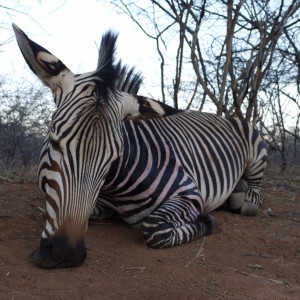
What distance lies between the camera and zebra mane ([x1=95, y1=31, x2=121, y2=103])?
2.04 m

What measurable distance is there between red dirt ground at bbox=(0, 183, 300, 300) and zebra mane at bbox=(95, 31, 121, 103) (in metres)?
0.80

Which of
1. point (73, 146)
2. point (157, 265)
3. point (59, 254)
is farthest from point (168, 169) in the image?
point (59, 254)

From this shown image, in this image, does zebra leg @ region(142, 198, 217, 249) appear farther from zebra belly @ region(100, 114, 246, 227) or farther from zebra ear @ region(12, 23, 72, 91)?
zebra ear @ region(12, 23, 72, 91)

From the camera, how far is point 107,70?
2.14 m

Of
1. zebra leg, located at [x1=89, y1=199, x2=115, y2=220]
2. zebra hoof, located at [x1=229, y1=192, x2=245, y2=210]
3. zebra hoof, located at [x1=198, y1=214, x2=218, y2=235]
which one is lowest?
zebra leg, located at [x1=89, y1=199, x2=115, y2=220]

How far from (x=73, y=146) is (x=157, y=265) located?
0.69 metres

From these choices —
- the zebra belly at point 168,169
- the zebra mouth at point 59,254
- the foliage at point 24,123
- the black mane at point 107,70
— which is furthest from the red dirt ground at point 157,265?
the foliage at point 24,123

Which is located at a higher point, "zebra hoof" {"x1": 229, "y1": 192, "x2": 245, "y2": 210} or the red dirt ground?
"zebra hoof" {"x1": 229, "y1": 192, "x2": 245, "y2": 210}

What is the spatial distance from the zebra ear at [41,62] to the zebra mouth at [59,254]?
80 cm

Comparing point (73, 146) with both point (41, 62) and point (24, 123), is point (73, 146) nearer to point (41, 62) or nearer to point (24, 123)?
point (41, 62)

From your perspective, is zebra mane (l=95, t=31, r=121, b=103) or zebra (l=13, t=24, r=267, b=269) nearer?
zebra (l=13, t=24, r=267, b=269)

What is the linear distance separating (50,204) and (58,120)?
0.38 meters

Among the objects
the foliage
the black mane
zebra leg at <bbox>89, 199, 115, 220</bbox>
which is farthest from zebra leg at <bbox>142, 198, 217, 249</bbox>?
the foliage

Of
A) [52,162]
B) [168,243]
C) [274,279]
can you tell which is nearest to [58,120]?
[52,162]
